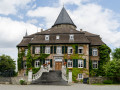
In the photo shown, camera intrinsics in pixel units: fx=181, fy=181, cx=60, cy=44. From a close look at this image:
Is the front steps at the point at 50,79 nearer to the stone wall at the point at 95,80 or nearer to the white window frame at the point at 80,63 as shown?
the stone wall at the point at 95,80

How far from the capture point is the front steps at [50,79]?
79.4 feet

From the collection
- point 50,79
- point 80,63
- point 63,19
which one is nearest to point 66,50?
point 80,63

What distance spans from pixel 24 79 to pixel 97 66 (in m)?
15.3

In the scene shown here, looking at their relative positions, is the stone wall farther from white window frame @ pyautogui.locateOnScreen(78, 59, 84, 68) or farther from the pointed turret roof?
the pointed turret roof

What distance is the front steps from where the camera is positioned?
24188 mm

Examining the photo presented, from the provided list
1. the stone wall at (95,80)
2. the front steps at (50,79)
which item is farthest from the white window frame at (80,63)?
the stone wall at (95,80)

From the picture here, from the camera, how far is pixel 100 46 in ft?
113

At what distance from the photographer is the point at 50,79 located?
25781 mm

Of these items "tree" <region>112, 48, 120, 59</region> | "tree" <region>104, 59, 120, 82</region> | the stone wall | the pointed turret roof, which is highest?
the pointed turret roof

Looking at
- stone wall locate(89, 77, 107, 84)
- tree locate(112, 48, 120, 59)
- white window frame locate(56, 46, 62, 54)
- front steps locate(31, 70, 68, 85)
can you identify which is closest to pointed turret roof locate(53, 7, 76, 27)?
white window frame locate(56, 46, 62, 54)

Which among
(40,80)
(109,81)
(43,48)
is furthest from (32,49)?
(109,81)

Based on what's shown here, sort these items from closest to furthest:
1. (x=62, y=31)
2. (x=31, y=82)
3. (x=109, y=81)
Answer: (x=31, y=82)
(x=109, y=81)
(x=62, y=31)

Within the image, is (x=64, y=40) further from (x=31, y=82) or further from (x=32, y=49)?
(x=31, y=82)

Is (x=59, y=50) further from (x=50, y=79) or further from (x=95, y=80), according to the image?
(x=95, y=80)
